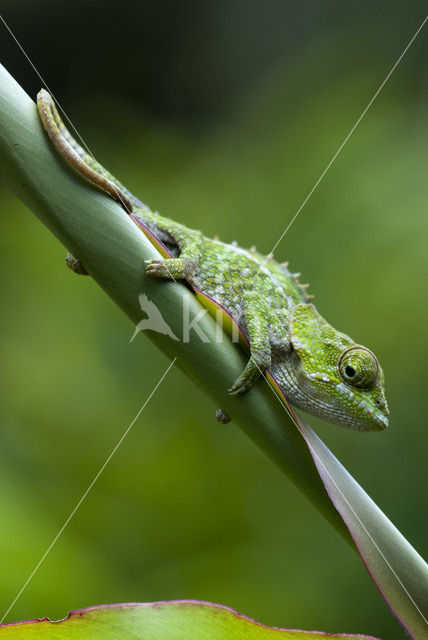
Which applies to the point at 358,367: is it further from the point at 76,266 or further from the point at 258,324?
the point at 76,266

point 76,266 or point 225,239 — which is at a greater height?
point 225,239

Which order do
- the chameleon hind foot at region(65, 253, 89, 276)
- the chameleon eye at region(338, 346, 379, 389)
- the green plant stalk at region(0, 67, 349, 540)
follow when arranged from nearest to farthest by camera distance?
the green plant stalk at region(0, 67, 349, 540) < the chameleon hind foot at region(65, 253, 89, 276) < the chameleon eye at region(338, 346, 379, 389)

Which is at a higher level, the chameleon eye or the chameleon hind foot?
the chameleon eye

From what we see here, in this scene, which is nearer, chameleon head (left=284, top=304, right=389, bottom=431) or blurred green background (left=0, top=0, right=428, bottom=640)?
chameleon head (left=284, top=304, right=389, bottom=431)

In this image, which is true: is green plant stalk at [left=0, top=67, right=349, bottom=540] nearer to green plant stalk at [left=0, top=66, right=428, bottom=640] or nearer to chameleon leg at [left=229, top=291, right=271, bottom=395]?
green plant stalk at [left=0, top=66, right=428, bottom=640]

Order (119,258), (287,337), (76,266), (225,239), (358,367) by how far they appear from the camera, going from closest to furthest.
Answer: (119,258), (76,266), (358,367), (287,337), (225,239)

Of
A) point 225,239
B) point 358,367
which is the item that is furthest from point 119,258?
point 225,239

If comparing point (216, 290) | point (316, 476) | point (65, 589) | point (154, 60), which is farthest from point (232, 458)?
point (154, 60)

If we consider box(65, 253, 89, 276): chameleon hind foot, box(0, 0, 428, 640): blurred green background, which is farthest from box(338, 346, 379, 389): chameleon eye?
box(0, 0, 428, 640): blurred green background
